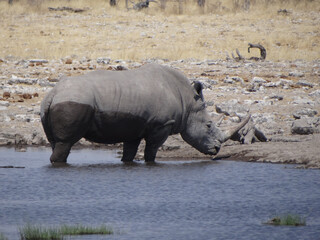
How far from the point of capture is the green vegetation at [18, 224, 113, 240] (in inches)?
263

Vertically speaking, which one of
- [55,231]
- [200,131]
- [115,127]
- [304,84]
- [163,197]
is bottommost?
[304,84]

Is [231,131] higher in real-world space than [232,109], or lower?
higher

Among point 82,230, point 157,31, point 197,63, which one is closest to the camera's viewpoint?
point 82,230

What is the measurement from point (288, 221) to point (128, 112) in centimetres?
425

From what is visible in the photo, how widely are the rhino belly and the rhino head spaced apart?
1.07m

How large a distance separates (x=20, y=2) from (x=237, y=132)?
2489 centimetres

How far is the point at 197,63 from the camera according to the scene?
76.8ft

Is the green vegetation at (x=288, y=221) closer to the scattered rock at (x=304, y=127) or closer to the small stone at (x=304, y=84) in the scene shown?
the scattered rock at (x=304, y=127)

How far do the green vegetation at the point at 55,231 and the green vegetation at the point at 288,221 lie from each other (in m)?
1.70

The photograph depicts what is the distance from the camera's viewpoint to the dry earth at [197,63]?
1395 centimetres

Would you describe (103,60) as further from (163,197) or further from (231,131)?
(163,197)

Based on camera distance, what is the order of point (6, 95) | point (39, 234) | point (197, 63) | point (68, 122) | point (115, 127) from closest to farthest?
1. point (39, 234)
2. point (68, 122)
3. point (115, 127)
4. point (6, 95)
5. point (197, 63)

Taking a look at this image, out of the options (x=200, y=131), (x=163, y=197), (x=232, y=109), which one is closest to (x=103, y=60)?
(x=232, y=109)

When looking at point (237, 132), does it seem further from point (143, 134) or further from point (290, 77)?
point (290, 77)
